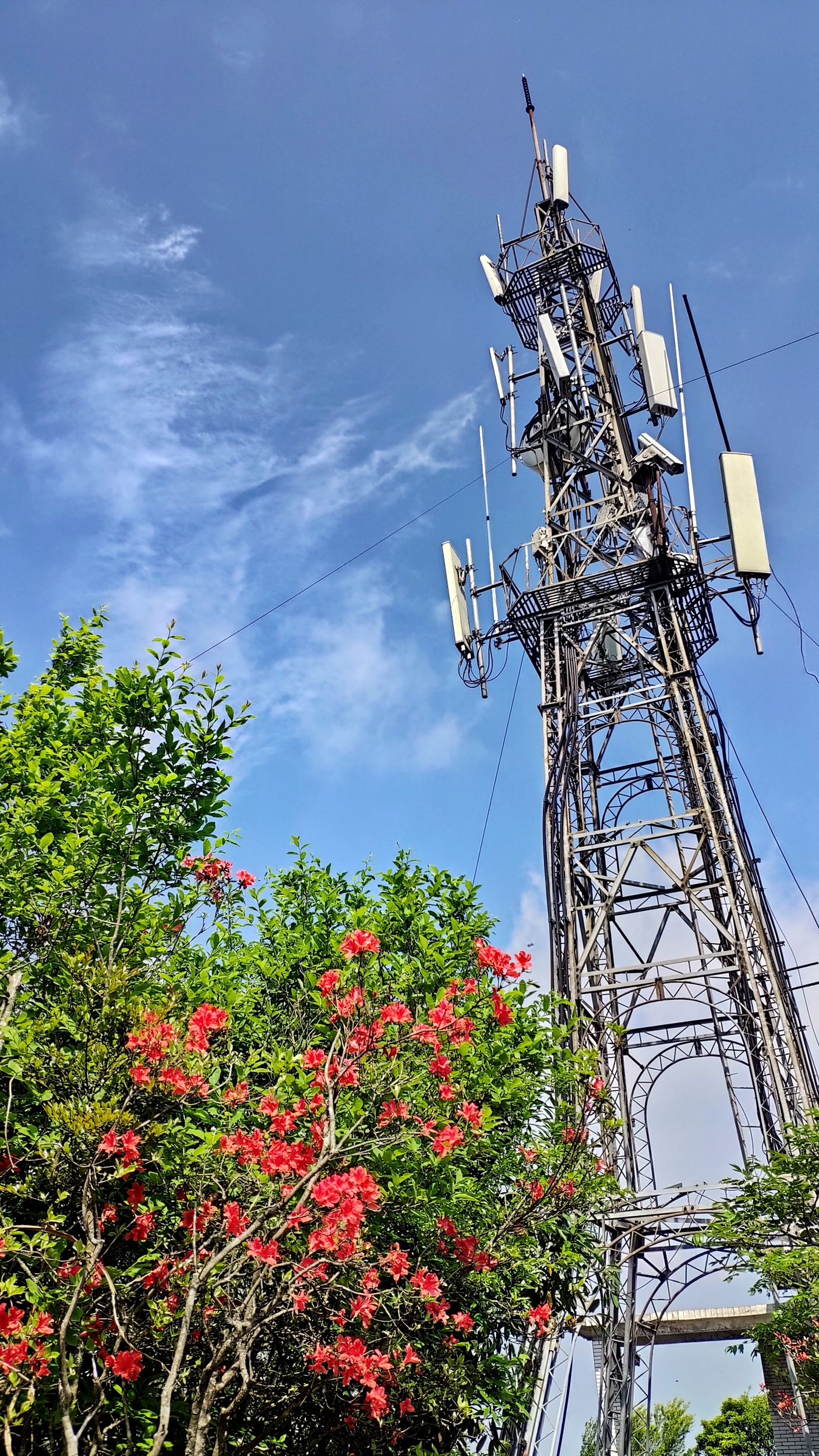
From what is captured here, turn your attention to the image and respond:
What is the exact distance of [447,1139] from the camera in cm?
612

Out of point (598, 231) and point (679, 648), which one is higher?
point (598, 231)

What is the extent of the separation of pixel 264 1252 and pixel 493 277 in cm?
2020

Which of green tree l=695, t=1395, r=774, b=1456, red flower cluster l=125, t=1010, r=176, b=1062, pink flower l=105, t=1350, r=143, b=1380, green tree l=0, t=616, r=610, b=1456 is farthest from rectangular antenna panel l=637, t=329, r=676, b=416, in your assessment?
green tree l=695, t=1395, r=774, b=1456

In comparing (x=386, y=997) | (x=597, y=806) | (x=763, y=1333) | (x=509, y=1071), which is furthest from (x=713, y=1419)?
(x=386, y=997)

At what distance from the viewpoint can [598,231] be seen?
21.0 metres

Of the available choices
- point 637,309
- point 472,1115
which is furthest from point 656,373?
point 472,1115

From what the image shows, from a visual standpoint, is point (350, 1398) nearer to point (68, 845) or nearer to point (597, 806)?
point (68, 845)

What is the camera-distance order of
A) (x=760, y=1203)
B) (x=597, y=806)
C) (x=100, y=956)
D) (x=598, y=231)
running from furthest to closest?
(x=598, y=231) → (x=597, y=806) → (x=760, y=1203) → (x=100, y=956)

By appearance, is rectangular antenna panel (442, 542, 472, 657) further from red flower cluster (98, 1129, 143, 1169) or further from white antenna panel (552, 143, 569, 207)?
red flower cluster (98, 1129, 143, 1169)

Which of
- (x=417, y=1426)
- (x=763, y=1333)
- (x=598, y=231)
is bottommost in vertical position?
(x=417, y=1426)

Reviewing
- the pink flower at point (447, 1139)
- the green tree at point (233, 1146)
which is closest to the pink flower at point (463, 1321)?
the green tree at point (233, 1146)

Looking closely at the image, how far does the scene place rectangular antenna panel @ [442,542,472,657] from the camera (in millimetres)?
18375

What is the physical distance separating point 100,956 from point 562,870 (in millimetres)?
10771

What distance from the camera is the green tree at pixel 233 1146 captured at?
574 centimetres
